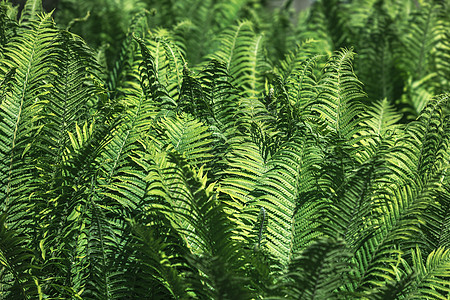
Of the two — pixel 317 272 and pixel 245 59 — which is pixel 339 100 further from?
pixel 317 272

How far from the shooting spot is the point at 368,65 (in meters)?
A: 2.95

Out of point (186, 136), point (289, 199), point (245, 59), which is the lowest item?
point (289, 199)

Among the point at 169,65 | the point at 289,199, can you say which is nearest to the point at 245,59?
the point at 169,65

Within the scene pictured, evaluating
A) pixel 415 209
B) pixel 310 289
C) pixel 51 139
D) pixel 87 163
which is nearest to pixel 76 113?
pixel 51 139

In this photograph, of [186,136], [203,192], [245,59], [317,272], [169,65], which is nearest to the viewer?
[317,272]

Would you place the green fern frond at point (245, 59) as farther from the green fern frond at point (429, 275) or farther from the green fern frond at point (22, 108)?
the green fern frond at point (429, 275)

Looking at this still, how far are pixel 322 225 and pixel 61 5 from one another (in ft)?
9.08

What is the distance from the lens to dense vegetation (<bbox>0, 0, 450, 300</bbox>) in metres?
1.33

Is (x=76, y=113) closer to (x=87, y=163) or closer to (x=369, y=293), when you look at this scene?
(x=87, y=163)

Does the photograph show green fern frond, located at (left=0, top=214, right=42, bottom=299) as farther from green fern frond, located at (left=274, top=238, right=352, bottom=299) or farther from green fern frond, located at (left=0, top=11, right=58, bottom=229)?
green fern frond, located at (left=274, top=238, right=352, bottom=299)

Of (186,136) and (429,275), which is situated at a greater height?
(186,136)

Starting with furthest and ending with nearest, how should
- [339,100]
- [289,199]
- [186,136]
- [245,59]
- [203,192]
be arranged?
[245,59] < [339,100] < [186,136] < [289,199] < [203,192]

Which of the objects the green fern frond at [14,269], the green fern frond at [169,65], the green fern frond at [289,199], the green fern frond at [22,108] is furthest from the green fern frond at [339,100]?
the green fern frond at [14,269]

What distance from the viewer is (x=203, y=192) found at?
1.28m
